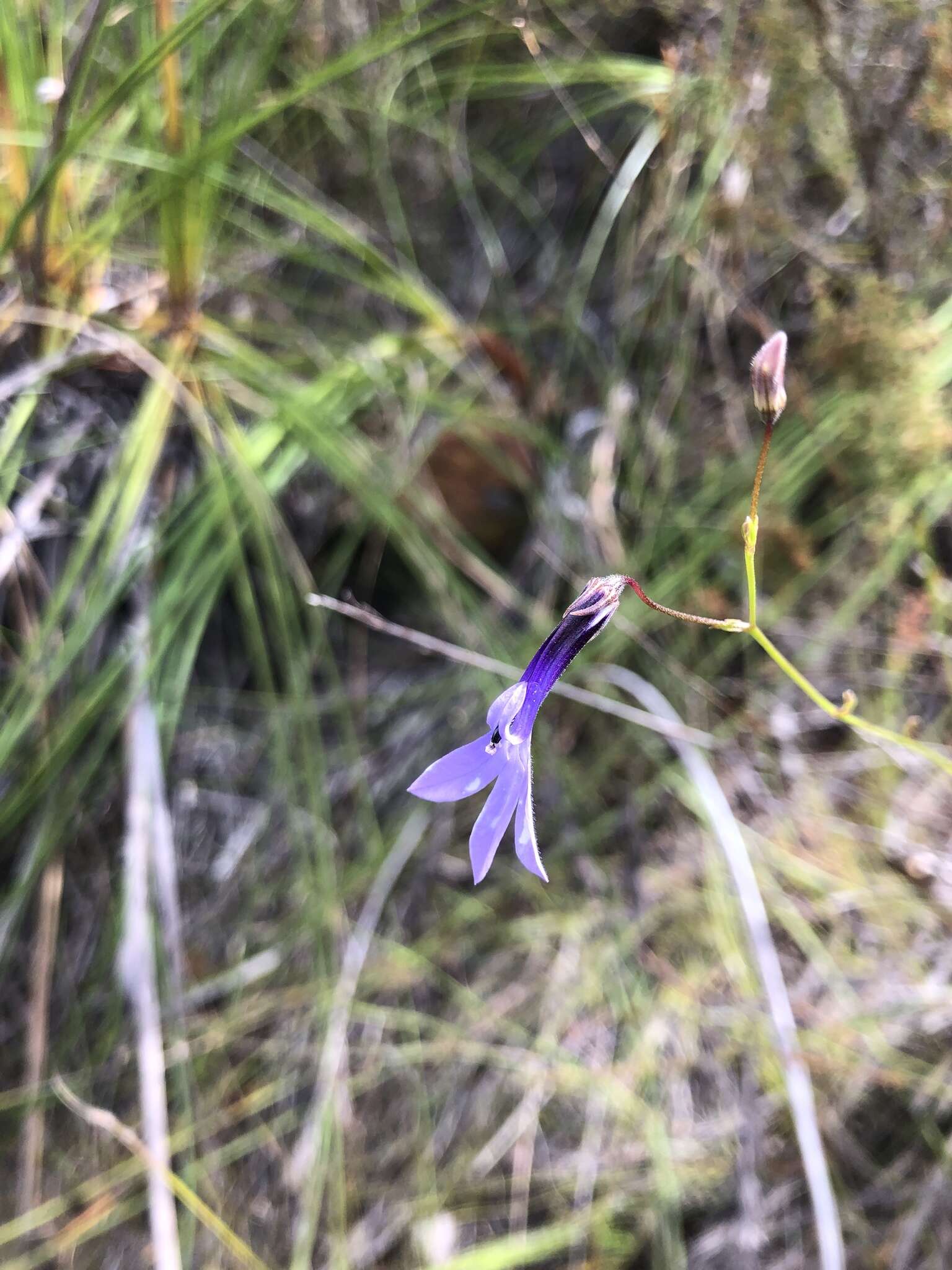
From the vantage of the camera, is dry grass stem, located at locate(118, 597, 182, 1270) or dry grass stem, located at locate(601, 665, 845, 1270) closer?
dry grass stem, located at locate(601, 665, 845, 1270)

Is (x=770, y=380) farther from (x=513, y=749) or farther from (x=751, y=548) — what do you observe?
(x=513, y=749)

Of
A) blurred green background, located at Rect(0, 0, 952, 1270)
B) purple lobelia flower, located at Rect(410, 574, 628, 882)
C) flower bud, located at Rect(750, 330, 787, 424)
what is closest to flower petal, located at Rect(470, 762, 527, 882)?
purple lobelia flower, located at Rect(410, 574, 628, 882)

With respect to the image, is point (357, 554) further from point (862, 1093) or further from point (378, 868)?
point (862, 1093)

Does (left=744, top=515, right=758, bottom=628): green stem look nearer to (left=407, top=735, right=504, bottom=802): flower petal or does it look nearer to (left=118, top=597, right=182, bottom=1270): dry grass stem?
(left=407, top=735, right=504, bottom=802): flower petal

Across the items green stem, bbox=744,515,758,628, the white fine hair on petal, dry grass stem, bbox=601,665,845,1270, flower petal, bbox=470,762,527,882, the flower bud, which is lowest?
dry grass stem, bbox=601,665,845,1270

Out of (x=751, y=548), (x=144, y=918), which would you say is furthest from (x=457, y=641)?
(x=751, y=548)

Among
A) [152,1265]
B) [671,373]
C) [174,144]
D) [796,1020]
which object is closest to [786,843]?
[796,1020]

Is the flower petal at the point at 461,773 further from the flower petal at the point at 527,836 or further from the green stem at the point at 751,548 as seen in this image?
the green stem at the point at 751,548

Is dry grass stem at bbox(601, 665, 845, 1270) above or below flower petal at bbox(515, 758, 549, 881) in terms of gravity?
below
